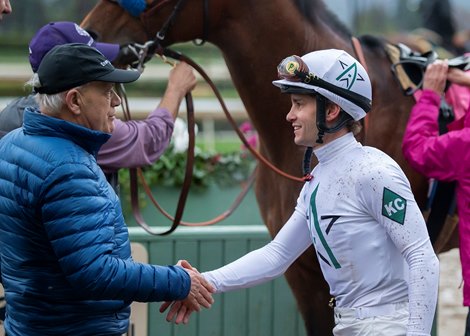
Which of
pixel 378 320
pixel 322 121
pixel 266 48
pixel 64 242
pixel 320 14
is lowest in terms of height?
pixel 378 320

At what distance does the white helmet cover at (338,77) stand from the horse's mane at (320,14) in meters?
1.26

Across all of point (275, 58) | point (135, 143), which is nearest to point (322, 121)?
point (135, 143)

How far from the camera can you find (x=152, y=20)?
4008 mm

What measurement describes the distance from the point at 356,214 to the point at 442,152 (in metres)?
1.03

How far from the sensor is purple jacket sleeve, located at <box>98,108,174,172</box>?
3615 millimetres

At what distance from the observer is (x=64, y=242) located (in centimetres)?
246

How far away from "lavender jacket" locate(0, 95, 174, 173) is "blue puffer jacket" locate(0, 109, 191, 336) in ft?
2.64

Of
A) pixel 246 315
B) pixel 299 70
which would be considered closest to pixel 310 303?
pixel 246 315

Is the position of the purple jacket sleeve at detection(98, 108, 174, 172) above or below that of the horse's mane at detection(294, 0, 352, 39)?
below

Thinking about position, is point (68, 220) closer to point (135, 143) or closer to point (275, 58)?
point (135, 143)

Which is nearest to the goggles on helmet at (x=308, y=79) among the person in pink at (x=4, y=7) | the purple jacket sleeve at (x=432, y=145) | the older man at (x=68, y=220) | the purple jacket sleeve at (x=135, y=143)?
the older man at (x=68, y=220)

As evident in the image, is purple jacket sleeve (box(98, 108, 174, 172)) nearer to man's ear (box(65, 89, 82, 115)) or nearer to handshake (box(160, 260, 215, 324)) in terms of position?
handshake (box(160, 260, 215, 324))

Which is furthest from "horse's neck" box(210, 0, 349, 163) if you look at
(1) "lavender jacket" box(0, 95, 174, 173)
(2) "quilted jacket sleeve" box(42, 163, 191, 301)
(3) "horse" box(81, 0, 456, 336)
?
(2) "quilted jacket sleeve" box(42, 163, 191, 301)

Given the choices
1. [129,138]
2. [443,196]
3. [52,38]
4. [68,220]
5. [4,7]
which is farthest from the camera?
[443,196]
